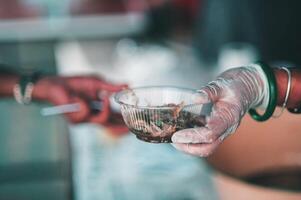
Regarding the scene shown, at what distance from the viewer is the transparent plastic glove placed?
0.85 m

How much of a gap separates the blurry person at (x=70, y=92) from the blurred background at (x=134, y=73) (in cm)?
18

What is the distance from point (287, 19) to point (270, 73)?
74.5 inches

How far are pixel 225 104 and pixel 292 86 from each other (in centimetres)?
18

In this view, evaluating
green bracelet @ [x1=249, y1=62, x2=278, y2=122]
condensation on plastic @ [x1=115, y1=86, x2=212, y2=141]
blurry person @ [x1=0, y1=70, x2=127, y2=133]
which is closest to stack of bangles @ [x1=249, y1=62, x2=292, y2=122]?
green bracelet @ [x1=249, y1=62, x2=278, y2=122]

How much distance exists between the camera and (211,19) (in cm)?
312

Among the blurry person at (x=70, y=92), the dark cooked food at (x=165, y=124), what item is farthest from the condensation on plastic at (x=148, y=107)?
the blurry person at (x=70, y=92)

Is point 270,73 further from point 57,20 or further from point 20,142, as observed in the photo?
point 57,20

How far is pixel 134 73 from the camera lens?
282 cm

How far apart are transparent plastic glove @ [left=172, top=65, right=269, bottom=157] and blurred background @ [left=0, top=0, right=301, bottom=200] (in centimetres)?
19

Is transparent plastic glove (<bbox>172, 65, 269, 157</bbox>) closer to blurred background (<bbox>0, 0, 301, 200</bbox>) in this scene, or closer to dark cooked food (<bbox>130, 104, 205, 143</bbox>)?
dark cooked food (<bbox>130, 104, 205, 143</bbox>)

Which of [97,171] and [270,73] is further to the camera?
[97,171]

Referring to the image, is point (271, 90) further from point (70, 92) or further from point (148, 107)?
point (70, 92)

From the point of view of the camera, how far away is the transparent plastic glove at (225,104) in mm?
846

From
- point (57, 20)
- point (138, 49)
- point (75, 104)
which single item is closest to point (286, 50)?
point (138, 49)
